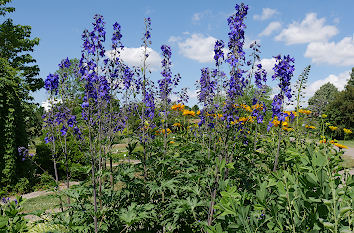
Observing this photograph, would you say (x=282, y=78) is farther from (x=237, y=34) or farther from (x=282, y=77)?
(x=237, y=34)

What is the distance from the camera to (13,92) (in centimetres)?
979

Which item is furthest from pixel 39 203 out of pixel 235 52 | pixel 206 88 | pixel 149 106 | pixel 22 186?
pixel 235 52

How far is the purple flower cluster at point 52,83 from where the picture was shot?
13.7ft

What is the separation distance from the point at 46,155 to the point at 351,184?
39.8 feet

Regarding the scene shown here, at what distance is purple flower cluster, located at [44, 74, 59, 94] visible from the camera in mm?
4172

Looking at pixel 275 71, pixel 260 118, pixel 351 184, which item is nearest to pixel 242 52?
pixel 275 71

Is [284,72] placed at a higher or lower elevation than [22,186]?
higher

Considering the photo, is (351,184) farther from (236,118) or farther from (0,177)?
(0,177)

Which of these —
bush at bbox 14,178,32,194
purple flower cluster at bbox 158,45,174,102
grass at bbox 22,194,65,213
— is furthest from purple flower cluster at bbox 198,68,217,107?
bush at bbox 14,178,32,194

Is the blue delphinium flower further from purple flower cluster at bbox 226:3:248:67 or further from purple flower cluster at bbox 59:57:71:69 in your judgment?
purple flower cluster at bbox 59:57:71:69

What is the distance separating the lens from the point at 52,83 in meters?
4.24

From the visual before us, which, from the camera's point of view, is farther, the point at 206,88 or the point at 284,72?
the point at 206,88

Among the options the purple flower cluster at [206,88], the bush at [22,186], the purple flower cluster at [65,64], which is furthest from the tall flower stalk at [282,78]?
the bush at [22,186]

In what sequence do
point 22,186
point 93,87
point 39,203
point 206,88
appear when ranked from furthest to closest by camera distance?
point 22,186, point 39,203, point 206,88, point 93,87
